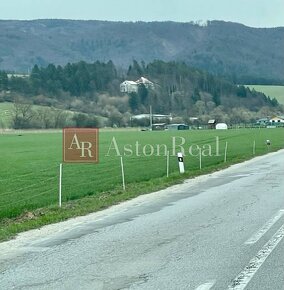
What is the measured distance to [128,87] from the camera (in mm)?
180750

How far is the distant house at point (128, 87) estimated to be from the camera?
177 metres

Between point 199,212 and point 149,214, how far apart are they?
1.13 m

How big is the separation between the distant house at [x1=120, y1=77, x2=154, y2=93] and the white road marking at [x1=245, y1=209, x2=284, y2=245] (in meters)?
161

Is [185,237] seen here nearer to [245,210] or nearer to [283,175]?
[245,210]

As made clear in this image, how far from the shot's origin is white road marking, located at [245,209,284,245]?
35.7 ft

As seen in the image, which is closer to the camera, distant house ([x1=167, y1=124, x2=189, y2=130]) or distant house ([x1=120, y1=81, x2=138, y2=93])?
distant house ([x1=167, y1=124, x2=189, y2=130])

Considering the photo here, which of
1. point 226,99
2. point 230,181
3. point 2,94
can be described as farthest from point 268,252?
point 226,99

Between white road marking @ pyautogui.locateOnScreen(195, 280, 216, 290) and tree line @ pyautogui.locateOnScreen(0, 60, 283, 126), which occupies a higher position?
tree line @ pyautogui.locateOnScreen(0, 60, 283, 126)

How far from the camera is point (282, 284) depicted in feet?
25.4

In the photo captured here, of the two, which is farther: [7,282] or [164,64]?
[164,64]

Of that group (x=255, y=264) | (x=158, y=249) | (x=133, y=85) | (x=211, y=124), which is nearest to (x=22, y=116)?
(x=211, y=124)

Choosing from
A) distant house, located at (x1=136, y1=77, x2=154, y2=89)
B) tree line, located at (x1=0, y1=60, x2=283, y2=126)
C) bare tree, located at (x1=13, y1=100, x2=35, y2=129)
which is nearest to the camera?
bare tree, located at (x1=13, y1=100, x2=35, y2=129)

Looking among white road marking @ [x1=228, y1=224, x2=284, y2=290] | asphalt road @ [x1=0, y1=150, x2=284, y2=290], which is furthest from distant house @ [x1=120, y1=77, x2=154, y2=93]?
white road marking @ [x1=228, y1=224, x2=284, y2=290]

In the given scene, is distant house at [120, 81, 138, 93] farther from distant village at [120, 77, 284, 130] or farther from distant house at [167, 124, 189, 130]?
distant house at [167, 124, 189, 130]
